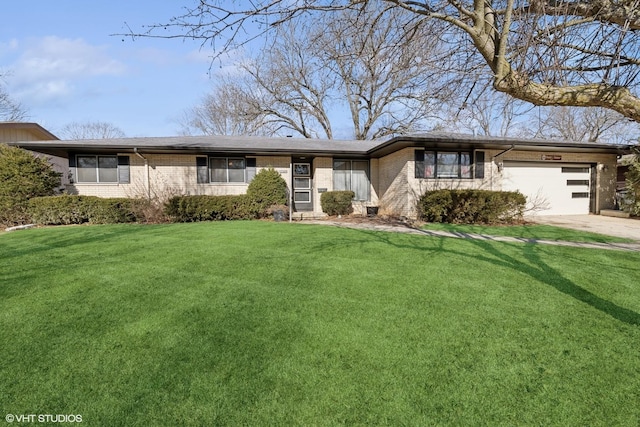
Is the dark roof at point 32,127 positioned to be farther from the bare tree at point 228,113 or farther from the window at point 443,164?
the window at point 443,164

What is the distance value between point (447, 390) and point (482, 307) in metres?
1.60

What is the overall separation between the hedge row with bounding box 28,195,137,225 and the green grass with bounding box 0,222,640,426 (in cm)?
621

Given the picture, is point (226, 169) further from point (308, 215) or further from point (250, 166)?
point (308, 215)

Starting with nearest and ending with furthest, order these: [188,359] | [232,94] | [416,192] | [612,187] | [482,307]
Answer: [188,359], [482,307], [416,192], [612,187], [232,94]

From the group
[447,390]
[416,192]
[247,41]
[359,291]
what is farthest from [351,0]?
[416,192]

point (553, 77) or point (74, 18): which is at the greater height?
point (74, 18)

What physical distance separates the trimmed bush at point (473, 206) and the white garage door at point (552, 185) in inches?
103

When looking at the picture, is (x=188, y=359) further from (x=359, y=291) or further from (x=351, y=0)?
(x=351, y=0)

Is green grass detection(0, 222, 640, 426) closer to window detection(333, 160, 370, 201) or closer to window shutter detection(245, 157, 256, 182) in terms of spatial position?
window shutter detection(245, 157, 256, 182)

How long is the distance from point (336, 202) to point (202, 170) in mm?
5767

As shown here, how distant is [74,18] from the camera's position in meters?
4.38

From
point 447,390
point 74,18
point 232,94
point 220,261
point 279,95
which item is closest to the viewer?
point 447,390

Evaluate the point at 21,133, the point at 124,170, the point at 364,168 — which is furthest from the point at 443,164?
the point at 21,133

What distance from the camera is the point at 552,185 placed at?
43.5ft
